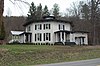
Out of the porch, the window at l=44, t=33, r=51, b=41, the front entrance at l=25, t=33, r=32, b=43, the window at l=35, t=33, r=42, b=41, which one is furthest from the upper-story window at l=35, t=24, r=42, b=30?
the porch

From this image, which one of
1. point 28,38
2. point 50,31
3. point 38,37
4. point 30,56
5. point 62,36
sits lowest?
point 30,56

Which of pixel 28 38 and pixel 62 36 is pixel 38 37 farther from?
pixel 62 36

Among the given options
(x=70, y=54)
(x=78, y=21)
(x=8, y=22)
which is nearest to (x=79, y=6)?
(x=78, y=21)

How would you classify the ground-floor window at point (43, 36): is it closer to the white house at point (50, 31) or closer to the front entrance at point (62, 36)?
the white house at point (50, 31)

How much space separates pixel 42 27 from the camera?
195 ft

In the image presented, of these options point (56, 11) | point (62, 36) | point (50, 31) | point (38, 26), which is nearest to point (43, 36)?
point (50, 31)

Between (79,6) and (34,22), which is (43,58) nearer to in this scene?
(34,22)

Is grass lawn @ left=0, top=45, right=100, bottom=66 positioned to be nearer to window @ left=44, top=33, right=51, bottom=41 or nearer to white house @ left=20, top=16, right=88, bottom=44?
white house @ left=20, top=16, right=88, bottom=44

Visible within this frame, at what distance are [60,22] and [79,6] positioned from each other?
3638cm

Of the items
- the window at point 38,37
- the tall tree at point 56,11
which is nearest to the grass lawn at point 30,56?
the window at point 38,37

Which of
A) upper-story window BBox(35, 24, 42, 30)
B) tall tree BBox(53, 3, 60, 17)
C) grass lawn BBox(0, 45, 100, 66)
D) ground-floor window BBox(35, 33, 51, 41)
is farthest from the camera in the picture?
tall tree BBox(53, 3, 60, 17)

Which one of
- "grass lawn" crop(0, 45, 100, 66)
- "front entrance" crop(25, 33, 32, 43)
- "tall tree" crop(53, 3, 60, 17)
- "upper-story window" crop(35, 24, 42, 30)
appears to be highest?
"tall tree" crop(53, 3, 60, 17)

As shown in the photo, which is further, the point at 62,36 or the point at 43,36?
the point at 43,36

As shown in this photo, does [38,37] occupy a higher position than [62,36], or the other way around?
[62,36]
